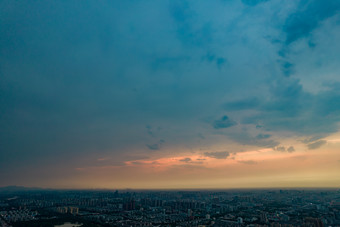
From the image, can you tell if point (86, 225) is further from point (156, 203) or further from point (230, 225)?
point (156, 203)

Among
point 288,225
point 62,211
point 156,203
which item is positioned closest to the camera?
point 288,225

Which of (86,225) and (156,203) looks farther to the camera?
(156,203)

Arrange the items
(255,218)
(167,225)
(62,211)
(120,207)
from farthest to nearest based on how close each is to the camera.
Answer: (120,207)
(62,211)
(255,218)
(167,225)

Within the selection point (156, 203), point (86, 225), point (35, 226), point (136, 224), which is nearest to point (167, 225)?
point (136, 224)

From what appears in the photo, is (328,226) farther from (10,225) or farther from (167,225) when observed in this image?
(10,225)

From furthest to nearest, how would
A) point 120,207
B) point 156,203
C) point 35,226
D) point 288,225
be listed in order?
point 156,203 < point 120,207 < point 35,226 < point 288,225

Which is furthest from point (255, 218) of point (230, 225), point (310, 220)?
point (310, 220)

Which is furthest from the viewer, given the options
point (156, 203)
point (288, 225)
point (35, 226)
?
point (156, 203)

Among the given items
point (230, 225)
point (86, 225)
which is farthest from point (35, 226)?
point (230, 225)

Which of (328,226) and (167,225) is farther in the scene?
(167,225)
